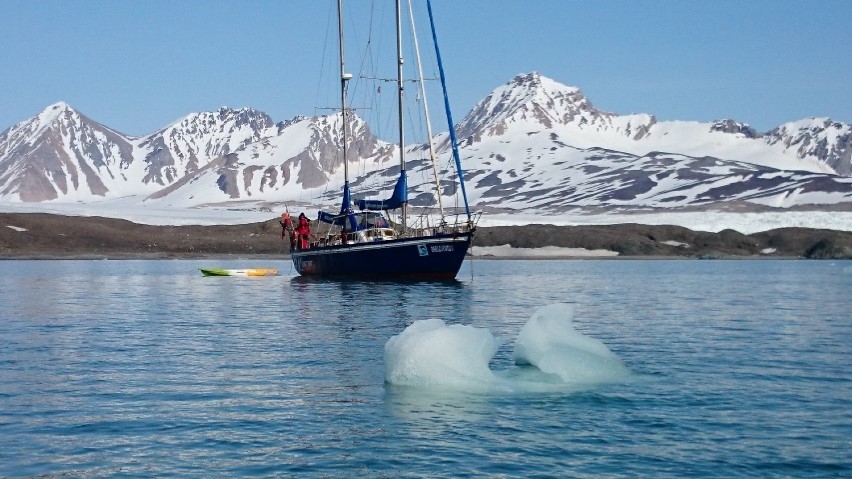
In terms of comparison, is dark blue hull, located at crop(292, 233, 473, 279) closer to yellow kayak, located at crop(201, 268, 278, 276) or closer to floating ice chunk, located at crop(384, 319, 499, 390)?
yellow kayak, located at crop(201, 268, 278, 276)

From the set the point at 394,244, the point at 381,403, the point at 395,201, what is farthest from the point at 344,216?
the point at 381,403

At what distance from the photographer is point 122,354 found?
86.2 feet

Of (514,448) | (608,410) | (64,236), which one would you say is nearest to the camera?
(514,448)

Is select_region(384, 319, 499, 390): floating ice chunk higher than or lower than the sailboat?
lower

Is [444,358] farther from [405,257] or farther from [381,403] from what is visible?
[405,257]

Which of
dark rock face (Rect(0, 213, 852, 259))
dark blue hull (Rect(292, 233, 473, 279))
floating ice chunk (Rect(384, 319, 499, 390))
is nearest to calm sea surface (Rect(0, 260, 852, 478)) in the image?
floating ice chunk (Rect(384, 319, 499, 390))

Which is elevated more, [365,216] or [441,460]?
[365,216]

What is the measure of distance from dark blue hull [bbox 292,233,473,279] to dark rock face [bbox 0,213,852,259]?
59888 mm

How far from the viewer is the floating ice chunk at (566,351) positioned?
21.0 m

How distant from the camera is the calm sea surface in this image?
14906 mm

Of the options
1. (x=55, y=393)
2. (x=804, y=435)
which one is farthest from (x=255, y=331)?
(x=804, y=435)

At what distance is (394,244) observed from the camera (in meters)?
58.8

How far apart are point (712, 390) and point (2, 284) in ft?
159

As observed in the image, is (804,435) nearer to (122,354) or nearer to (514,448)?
(514,448)
